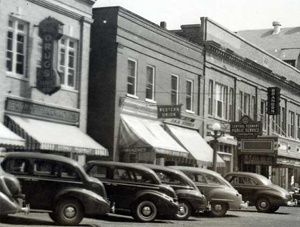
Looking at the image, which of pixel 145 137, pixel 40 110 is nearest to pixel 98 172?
pixel 40 110

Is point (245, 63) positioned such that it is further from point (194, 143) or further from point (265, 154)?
point (194, 143)

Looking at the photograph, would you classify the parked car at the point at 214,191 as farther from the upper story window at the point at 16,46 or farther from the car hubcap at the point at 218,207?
the upper story window at the point at 16,46

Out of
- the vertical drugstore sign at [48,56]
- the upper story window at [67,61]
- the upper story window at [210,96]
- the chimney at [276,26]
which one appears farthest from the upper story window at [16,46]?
the chimney at [276,26]

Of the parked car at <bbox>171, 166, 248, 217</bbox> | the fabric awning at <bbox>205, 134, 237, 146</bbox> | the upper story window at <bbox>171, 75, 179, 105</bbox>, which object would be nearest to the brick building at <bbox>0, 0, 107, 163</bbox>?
the parked car at <bbox>171, 166, 248, 217</bbox>

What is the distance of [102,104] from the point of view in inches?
1085

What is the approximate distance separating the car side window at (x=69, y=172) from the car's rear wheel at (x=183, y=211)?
510 centimetres

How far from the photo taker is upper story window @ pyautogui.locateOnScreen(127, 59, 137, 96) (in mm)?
28547

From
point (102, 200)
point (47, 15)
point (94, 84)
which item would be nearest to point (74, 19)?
point (47, 15)

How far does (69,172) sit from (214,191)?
8.10m

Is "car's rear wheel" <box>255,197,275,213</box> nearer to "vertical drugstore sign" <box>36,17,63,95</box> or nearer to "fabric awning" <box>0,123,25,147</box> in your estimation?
"vertical drugstore sign" <box>36,17,63,95</box>

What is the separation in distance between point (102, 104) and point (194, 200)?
318 inches

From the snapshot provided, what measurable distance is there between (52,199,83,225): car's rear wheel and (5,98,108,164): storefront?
4.59 metres

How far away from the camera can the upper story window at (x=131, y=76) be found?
2855cm

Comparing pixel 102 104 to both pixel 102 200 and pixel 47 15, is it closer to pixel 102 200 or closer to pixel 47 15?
pixel 47 15
